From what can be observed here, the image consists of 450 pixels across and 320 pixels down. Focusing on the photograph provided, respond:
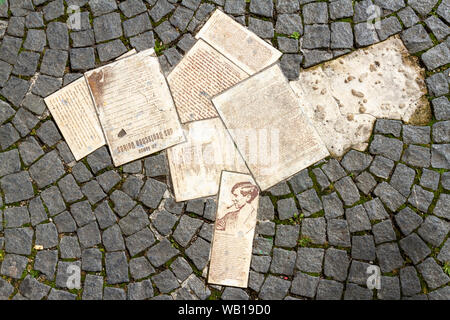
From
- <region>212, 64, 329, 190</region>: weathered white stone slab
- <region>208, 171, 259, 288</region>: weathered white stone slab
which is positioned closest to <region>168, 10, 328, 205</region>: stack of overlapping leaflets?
<region>212, 64, 329, 190</region>: weathered white stone slab

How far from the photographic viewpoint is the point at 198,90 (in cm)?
432

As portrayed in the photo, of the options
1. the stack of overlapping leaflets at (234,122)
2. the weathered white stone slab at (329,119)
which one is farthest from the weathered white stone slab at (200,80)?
the weathered white stone slab at (329,119)

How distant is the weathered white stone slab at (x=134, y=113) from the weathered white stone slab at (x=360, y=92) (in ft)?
4.47

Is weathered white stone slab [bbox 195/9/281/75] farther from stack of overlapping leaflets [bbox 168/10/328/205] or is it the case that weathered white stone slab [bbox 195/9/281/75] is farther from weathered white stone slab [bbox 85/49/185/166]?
weathered white stone slab [bbox 85/49/185/166]

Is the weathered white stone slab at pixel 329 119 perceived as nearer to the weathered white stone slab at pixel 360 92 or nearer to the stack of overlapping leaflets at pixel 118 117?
the weathered white stone slab at pixel 360 92

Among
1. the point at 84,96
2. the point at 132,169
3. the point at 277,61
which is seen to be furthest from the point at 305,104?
the point at 84,96

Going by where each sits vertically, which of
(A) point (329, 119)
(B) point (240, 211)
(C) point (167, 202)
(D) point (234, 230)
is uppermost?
(A) point (329, 119)

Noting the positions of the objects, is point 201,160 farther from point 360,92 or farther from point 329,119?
point 360,92

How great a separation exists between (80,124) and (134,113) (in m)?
0.56

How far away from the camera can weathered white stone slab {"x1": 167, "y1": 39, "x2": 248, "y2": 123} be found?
14.1 feet

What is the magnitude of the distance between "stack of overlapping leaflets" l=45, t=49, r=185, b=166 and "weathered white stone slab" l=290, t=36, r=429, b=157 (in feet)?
4.54

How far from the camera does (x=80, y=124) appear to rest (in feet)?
14.0

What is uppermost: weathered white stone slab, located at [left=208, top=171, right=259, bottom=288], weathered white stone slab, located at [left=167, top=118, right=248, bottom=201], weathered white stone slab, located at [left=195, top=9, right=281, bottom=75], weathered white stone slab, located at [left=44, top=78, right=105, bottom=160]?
weathered white stone slab, located at [left=195, top=9, right=281, bottom=75]

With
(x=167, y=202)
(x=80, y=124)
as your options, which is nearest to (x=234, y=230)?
(x=167, y=202)
